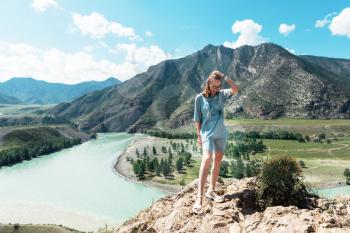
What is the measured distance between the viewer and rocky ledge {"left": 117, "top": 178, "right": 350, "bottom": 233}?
962 cm

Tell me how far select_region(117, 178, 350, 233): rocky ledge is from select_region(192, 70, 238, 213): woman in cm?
53

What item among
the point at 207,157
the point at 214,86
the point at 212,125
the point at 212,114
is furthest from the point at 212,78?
the point at 207,157

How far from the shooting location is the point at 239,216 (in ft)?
37.0

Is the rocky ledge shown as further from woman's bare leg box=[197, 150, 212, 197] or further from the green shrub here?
woman's bare leg box=[197, 150, 212, 197]

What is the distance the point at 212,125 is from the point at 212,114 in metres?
0.37

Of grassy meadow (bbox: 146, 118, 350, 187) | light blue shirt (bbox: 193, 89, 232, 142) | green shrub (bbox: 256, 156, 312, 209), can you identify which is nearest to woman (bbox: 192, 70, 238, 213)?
light blue shirt (bbox: 193, 89, 232, 142)

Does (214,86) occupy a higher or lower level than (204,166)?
higher

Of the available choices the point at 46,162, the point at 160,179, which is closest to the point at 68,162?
the point at 46,162

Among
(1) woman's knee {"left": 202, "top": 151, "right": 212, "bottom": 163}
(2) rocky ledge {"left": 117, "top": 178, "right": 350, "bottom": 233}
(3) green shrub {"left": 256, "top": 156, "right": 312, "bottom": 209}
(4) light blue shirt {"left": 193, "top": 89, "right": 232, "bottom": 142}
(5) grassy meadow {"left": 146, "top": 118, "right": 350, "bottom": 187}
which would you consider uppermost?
(4) light blue shirt {"left": 193, "top": 89, "right": 232, "bottom": 142}

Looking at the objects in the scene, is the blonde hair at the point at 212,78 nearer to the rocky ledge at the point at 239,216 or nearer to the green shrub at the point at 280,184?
the green shrub at the point at 280,184

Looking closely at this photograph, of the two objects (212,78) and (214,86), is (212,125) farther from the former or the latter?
→ (212,78)

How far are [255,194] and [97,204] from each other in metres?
84.3

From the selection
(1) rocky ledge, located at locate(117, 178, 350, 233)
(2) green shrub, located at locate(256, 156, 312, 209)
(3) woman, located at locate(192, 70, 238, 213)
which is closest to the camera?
(1) rocky ledge, located at locate(117, 178, 350, 233)

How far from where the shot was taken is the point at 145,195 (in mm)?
101188
